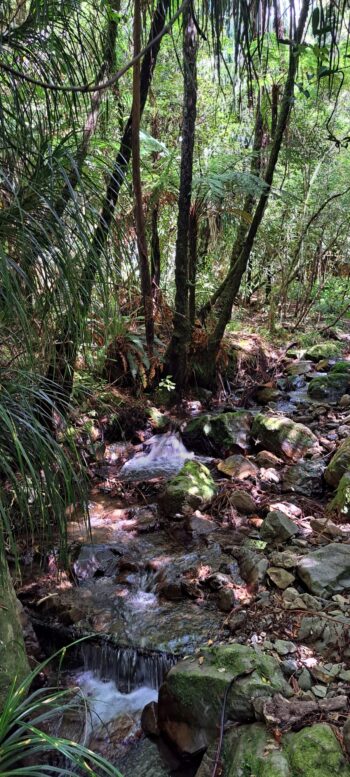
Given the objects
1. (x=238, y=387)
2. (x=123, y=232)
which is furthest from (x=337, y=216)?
(x=123, y=232)

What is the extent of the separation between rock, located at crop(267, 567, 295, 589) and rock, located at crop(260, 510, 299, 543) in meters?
0.42

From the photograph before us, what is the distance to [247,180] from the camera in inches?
209

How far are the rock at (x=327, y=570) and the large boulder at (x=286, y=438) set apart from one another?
208 cm

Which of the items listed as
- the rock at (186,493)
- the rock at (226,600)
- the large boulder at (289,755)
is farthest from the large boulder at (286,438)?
the large boulder at (289,755)

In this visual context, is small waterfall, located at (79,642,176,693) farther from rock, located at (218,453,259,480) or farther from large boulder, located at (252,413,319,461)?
large boulder, located at (252,413,319,461)

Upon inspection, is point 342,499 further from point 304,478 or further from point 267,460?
point 267,460

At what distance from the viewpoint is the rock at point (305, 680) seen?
2.20 metres

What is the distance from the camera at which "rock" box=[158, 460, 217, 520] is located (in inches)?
171

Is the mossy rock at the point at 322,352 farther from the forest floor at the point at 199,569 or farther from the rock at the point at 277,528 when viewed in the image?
the rock at the point at 277,528

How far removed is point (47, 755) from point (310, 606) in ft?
4.97

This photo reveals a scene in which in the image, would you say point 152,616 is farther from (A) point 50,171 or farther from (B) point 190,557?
(A) point 50,171

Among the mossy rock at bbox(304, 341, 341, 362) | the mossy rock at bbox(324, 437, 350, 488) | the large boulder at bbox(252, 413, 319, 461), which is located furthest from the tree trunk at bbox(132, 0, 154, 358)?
the mossy rock at bbox(304, 341, 341, 362)

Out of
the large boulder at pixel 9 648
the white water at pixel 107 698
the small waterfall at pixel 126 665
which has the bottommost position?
the white water at pixel 107 698

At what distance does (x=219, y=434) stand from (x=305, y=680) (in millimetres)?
3645
